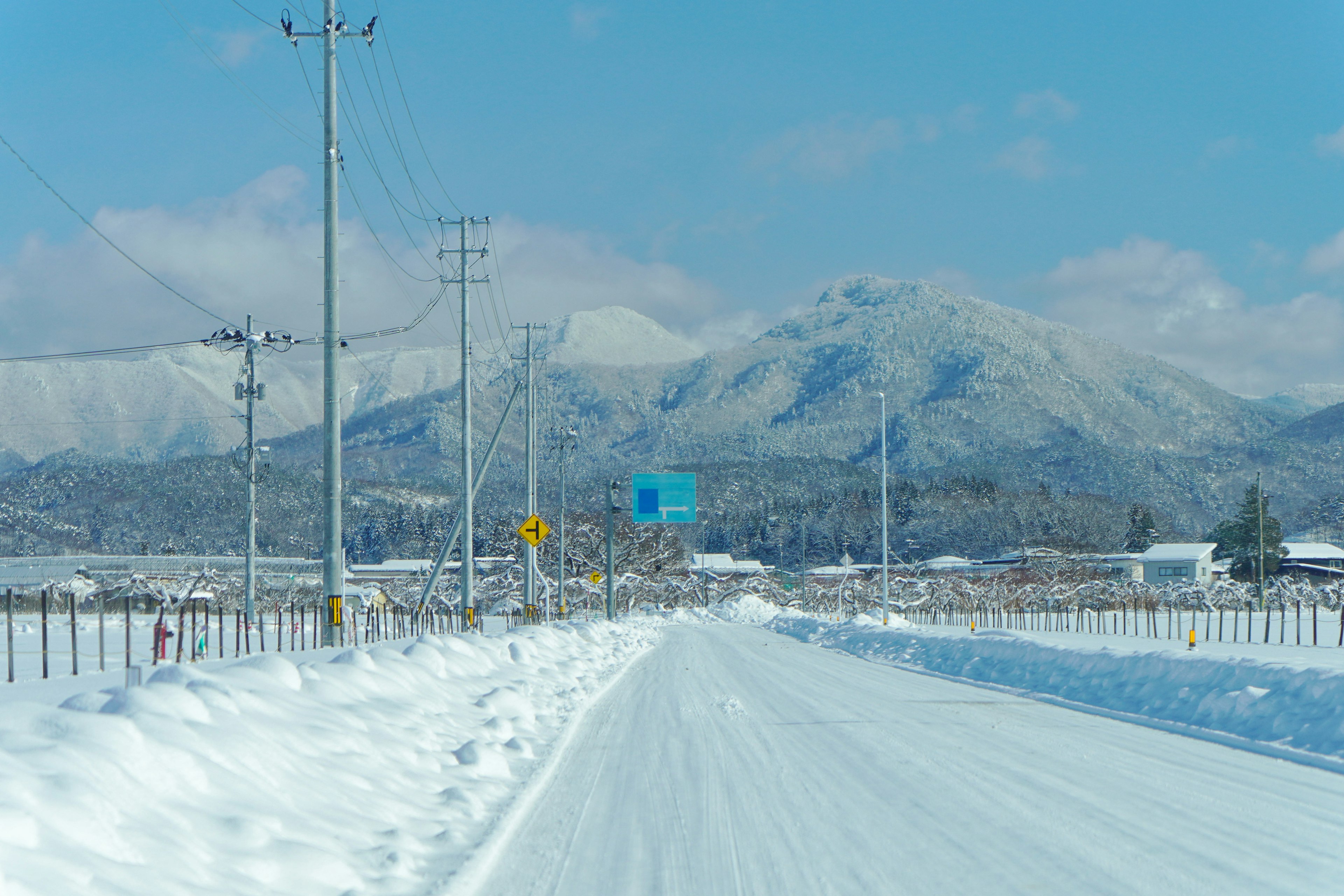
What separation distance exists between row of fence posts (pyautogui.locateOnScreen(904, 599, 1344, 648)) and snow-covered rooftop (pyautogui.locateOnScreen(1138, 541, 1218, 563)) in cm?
1956

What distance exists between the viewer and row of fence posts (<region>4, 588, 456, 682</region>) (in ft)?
62.6

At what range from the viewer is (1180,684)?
45.2 feet

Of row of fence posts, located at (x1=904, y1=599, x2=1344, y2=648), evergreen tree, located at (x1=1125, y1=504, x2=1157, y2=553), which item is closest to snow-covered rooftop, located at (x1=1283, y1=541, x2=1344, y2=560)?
evergreen tree, located at (x1=1125, y1=504, x2=1157, y2=553)

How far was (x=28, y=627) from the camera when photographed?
41375 mm

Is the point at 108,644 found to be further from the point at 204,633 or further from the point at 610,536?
the point at 610,536

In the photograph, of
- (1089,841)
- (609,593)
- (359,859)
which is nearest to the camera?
(359,859)

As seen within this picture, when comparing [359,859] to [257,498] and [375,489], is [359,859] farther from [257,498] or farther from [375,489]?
[375,489]

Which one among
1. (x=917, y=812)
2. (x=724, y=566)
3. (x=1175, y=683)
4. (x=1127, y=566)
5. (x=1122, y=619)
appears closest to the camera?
(x=917, y=812)

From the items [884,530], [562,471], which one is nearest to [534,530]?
[884,530]

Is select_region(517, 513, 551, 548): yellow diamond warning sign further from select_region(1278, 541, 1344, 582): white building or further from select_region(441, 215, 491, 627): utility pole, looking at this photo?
select_region(1278, 541, 1344, 582): white building

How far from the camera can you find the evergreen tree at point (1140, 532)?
131m

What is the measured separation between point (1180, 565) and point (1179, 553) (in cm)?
261

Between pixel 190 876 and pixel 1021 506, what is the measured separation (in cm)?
15676

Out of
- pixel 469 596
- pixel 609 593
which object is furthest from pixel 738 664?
pixel 609 593
